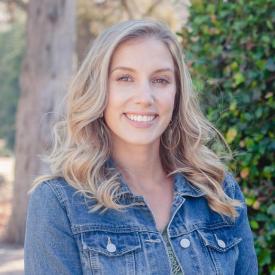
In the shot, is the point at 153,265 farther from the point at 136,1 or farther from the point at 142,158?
the point at 136,1

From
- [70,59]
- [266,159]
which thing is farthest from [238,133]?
[70,59]

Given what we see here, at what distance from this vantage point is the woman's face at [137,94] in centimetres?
240

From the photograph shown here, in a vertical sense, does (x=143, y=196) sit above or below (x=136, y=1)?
below

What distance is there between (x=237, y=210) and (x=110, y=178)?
541mm

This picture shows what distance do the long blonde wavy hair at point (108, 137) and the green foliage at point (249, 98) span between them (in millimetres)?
501

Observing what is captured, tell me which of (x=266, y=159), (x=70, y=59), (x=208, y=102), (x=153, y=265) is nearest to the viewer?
(x=153, y=265)

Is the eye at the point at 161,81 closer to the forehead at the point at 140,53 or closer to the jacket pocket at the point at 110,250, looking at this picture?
the forehead at the point at 140,53

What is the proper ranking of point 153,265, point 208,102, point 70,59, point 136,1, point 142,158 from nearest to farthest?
point 153,265
point 142,158
point 208,102
point 70,59
point 136,1

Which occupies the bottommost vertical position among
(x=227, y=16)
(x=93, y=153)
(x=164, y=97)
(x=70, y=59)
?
(x=93, y=153)

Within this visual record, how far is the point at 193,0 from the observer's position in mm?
3760

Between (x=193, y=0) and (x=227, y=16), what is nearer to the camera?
(x=227, y=16)

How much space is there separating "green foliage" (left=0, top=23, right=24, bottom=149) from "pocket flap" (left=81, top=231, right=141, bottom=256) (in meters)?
15.1

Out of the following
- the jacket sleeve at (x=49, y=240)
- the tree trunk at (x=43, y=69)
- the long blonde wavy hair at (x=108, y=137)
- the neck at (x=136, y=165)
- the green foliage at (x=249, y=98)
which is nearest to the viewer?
the jacket sleeve at (x=49, y=240)

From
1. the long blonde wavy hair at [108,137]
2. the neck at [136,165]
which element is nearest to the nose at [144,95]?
the long blonde wavy hair at [108,137]
